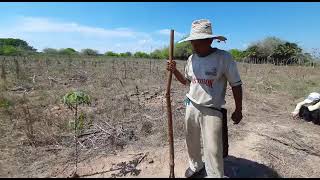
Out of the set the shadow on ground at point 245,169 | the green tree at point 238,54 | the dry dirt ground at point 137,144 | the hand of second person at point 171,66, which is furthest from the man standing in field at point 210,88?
the green tree at point 238,54

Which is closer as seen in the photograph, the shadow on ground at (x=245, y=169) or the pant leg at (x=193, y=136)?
the pant leg at (x=193, y=136)

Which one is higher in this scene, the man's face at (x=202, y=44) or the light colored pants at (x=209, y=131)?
the man's face at (x=202, y=44)

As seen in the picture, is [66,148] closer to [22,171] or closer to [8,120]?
[22,171]

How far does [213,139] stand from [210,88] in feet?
A: 1.35

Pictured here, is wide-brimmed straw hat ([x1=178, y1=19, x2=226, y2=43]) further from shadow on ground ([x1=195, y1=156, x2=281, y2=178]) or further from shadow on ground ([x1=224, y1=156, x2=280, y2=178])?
shadow on ground ([x1=224, y1=156, x2=280, y2=178])

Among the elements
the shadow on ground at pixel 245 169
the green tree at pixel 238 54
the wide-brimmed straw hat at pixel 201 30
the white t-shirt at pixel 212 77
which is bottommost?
the shadow on ground at pixel 245 169

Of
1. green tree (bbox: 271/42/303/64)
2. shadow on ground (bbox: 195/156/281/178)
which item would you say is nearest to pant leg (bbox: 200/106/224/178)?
shadow on ground (bbox: 195/156/281/178)

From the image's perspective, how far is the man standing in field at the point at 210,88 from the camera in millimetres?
2830

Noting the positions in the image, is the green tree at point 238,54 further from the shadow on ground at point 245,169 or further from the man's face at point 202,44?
the man's face at point 202,44

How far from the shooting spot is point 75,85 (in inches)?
348

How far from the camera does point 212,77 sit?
2.85m

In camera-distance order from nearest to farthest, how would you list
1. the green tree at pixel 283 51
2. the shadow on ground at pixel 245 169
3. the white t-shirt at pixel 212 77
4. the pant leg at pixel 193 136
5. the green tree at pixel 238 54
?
the white t-shirt at pixel 212 77, the pant leg at pixel 193 136, the shadow on ground at pixel 245 169, the green tree at pixel 283 51, the green tree at pixel 238 54

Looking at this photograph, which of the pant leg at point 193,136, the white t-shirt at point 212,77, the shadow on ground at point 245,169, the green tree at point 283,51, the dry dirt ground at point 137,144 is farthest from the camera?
the green tree at point 283,51

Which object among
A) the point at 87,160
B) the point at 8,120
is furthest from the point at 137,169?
the point at 8,120
